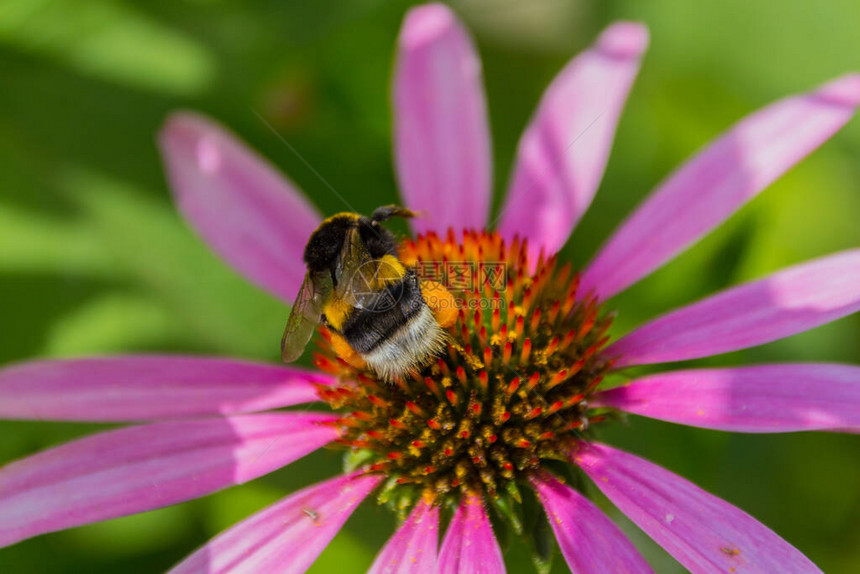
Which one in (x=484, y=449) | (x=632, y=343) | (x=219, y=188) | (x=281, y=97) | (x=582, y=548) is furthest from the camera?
(x=281, y=97)

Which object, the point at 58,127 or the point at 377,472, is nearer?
the point at 377,472

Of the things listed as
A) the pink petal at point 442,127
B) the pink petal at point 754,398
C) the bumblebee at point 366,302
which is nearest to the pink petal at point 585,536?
the pink petal at point 754,398

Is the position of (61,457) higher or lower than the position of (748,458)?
higher

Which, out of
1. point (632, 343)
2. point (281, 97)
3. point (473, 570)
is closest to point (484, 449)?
point (473, 570)

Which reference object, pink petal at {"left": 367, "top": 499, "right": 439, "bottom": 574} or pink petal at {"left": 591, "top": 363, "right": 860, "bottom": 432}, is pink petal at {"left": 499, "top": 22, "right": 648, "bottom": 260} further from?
pink petal at {"left": 367, "top": 499, "right": 439, "bottom": 574}

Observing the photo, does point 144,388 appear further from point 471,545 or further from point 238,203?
point 471,545

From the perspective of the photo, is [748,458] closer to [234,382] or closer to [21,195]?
[234,382]

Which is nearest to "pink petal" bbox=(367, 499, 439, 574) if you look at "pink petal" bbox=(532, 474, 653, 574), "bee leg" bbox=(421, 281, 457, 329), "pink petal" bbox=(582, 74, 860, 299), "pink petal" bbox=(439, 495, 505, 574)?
"pink petal" bbox=(439, 495, 505, 574)
